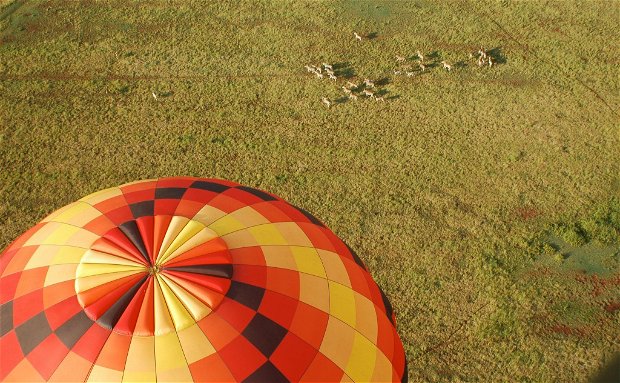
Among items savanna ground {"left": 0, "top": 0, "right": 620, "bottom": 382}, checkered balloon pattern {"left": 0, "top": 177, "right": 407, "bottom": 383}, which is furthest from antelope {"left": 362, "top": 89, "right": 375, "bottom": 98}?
checkered balloon pattern {"left": 0, "top": 177, "right": 407, "bottom": 383}

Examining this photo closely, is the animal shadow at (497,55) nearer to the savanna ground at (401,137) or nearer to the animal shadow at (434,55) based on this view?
the savanna ground at (401,137)

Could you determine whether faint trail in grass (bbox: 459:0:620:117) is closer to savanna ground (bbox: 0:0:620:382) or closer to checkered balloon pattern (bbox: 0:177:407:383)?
savanna ground (bbox: 0:0:620:382)

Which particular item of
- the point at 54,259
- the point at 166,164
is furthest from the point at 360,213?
the point at 54,259

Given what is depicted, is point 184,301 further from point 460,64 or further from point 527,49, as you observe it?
point 527,49

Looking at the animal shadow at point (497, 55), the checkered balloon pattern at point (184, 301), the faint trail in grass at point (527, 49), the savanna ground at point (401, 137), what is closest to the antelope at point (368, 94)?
the savanna ground at point (401, 137)

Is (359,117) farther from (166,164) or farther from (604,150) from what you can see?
(604,150)
